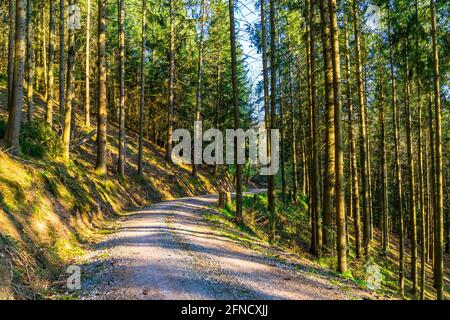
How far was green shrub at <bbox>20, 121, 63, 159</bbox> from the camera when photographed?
36.3 feet

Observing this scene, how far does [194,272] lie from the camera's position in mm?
6594

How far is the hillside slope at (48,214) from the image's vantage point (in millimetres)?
5879

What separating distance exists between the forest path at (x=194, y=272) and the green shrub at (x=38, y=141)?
13.4ft

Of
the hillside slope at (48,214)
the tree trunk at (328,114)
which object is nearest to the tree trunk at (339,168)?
the tree trunk at (328,114)

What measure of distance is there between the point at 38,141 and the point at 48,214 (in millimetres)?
4348

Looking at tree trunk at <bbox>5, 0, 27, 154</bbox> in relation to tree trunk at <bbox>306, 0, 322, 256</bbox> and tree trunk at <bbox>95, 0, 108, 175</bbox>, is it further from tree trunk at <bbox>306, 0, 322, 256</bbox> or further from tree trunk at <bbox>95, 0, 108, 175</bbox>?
tree trunk at <bbox>306, 0, 322, 256</bbox>

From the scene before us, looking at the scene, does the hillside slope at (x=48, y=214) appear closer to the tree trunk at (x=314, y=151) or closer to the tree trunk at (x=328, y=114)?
the tree trunk at (x=328, y=114)

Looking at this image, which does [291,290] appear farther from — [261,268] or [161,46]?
[161,46]

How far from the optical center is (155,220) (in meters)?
12.2

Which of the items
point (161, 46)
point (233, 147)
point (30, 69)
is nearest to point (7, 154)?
point (30, 69)

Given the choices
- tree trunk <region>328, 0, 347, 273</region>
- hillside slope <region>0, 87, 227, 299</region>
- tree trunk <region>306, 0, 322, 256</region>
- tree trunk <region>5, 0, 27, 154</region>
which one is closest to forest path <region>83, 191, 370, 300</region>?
hillside slope <region>0, 87, 227, 299</region>

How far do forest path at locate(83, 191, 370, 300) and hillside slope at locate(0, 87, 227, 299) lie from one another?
86 centimetres

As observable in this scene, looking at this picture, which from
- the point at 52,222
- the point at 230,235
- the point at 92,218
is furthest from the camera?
the point at 92,218
